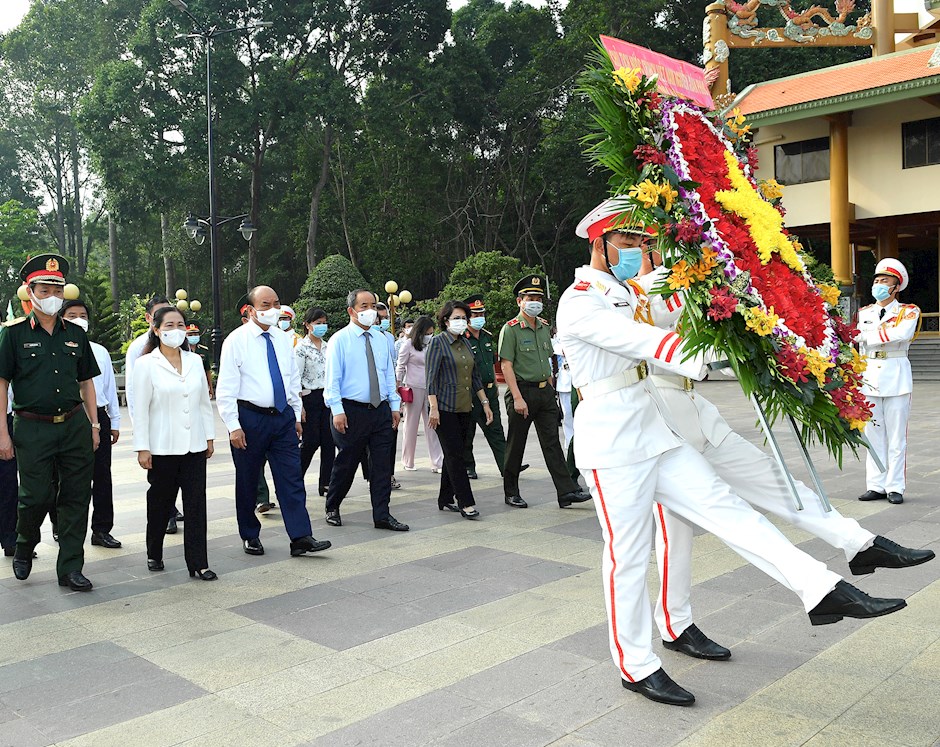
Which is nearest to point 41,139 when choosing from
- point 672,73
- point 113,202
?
point 113,202

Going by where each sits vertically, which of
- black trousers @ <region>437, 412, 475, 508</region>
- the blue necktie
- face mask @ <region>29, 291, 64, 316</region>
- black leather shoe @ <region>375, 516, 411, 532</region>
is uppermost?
face mask @ <region>29, 291, 64, 316</region>

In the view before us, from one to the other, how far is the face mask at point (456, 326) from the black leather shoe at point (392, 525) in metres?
1.87

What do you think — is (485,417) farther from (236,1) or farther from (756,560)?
(236,1)

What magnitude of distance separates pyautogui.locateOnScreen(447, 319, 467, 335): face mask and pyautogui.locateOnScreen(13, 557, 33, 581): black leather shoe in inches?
152

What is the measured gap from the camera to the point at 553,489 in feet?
28.6

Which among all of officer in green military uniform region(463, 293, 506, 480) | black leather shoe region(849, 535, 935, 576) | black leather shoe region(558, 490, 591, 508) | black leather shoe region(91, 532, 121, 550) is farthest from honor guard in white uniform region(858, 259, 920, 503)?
black leather shoe region(91, 532, 121, 550)

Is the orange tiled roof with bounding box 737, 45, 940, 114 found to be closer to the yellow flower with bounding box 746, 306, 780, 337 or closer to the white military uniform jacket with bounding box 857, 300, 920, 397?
the white military uniform jacket with bounding box 857, 300, 920, 397

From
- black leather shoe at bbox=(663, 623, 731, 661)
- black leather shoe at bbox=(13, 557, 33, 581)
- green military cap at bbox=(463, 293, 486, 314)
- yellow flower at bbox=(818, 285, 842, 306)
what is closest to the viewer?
yellow flower at bbox=(818, 285, 842, 306)

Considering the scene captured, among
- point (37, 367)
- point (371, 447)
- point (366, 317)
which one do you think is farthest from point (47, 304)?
point (371, 447)

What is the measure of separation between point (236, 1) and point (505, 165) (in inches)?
453

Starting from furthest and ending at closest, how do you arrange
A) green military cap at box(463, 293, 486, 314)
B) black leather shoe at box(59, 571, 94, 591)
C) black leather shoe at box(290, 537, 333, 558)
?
1. green military cap at box(463, 293, 486, 314)
2. black leather shoe at box(290, 537, 333, 558)
3. black leather shoe at box(59, 571, 94, 591)

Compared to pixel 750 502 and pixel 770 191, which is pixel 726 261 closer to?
pixel 770 191

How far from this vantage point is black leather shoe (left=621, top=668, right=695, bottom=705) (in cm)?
343

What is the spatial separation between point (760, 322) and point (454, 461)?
445cm
